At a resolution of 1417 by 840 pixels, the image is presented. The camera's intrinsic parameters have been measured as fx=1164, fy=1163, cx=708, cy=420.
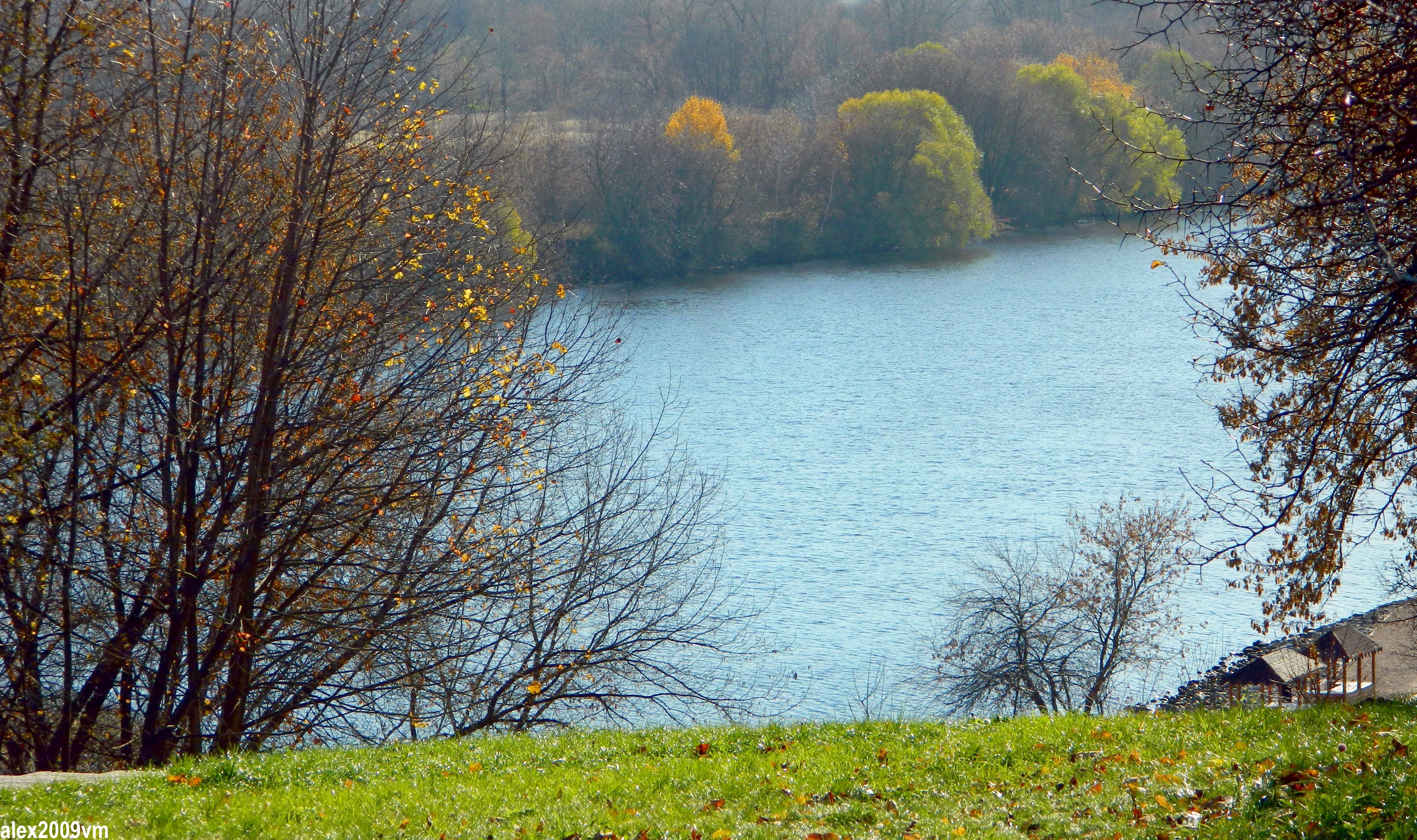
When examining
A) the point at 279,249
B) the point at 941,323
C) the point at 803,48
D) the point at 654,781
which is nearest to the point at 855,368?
the point at 941,323

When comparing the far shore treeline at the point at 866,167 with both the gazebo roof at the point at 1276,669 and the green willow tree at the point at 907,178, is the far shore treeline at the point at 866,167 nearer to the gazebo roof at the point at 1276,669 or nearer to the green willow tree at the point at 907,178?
the green willow tree at the point at 907,178

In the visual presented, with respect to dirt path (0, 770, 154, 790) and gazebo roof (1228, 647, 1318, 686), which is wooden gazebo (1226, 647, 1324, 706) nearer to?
gazebo roof (1228, 647, 1318, 686)

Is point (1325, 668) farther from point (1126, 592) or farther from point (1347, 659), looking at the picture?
point (1126, 592)

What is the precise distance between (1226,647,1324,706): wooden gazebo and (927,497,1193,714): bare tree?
5.70 ft

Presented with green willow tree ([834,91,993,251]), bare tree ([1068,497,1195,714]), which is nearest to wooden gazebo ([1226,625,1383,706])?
bare tree ([1068,497,1195,714])

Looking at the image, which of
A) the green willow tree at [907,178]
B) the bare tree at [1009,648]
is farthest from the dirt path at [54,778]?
A: the green willow tree at [907,178]

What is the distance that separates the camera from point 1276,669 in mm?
23203

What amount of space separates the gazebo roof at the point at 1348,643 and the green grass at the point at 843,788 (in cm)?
1747

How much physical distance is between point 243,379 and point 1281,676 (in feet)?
67.2

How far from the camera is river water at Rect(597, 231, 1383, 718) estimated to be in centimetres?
2494

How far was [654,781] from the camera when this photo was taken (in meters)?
7.39

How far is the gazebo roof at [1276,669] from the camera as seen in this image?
22.5 metres

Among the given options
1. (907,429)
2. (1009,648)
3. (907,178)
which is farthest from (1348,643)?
(907,178)

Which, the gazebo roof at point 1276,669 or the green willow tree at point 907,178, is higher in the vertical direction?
the green willow tree at point 907,178
